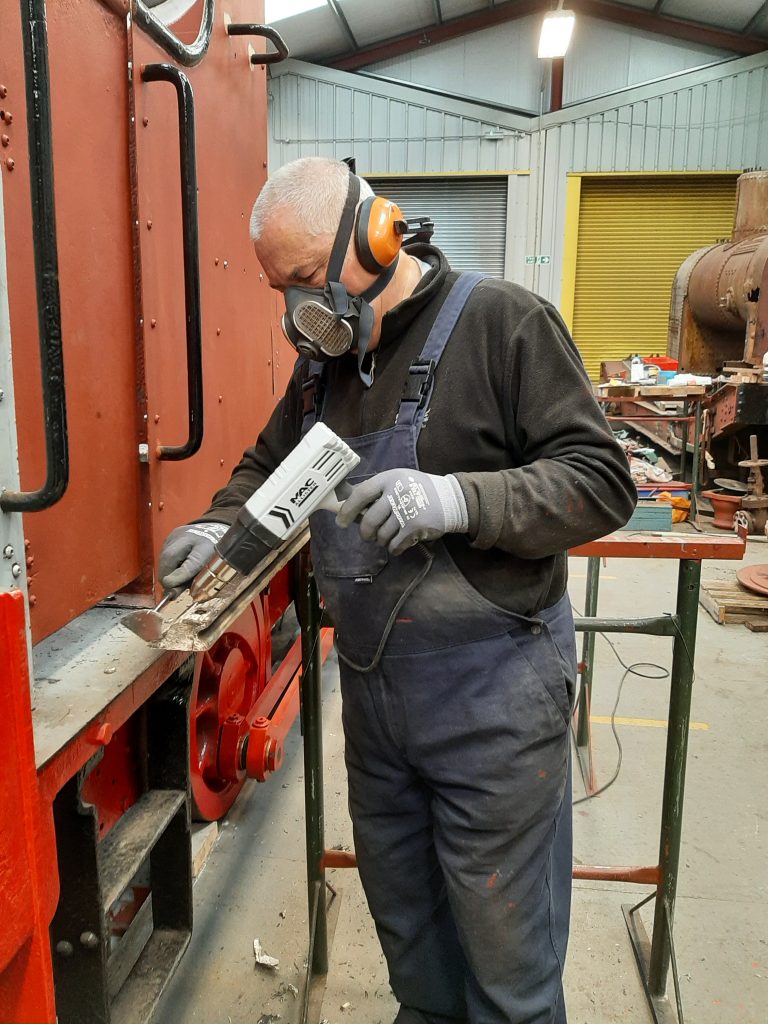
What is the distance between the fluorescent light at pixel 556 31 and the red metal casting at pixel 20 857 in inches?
386

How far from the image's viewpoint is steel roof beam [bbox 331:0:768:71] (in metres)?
10.7

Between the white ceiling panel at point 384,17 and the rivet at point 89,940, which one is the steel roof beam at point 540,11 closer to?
the white ceiling panel at point 384,17

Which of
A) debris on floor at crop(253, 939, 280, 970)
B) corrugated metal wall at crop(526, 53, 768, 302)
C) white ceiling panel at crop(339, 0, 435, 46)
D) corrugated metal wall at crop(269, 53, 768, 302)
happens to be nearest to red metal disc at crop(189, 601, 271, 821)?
debris on floor at crop(253, 939, 280, 970)

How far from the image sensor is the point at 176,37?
1.86 meters

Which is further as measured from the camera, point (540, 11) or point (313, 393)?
point (540, 11)

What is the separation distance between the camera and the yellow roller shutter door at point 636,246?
440 inches

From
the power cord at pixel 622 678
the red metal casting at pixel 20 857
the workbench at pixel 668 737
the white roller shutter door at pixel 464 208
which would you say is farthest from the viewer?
the white roller shutter door at pixel 464 208

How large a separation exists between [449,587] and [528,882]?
0.62 m

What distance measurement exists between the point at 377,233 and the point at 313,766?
150 cm

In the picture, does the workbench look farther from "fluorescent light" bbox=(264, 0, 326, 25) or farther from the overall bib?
"fluorescent light" bbox=(264, 0, 326, 25)

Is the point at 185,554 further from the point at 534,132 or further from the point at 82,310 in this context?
the point at 534,132

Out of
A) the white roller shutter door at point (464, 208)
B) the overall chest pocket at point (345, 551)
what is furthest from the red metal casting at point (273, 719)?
the white roller shutter door at point (464, 208)

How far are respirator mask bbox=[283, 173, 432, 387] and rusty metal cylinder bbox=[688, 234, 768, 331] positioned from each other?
6.73m

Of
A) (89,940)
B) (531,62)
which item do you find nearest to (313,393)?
(89,940)
